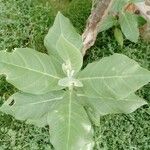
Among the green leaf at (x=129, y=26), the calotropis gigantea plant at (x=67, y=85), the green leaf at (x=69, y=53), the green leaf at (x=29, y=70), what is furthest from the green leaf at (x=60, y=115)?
the green leaf at (x=129, y=26)

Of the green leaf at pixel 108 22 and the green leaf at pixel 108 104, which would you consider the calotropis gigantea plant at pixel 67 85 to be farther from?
the green leaf at pixel 108 22

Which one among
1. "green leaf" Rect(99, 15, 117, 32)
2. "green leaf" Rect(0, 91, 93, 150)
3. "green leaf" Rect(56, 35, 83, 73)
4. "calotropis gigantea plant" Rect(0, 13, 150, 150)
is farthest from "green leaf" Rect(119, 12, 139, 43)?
"green leaf" Rect(56, 35, 83, 73)

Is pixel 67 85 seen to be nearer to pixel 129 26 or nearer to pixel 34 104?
pixel 34 104

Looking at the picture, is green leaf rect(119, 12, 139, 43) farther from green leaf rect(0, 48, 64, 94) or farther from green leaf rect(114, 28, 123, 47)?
green leaf rect(0, 48, 64, 94)

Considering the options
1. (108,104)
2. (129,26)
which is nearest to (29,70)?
(108,104)

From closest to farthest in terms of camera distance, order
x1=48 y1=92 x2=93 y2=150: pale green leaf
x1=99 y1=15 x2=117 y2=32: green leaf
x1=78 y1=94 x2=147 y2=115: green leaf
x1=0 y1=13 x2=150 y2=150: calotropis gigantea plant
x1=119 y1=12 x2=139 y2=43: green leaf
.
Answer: x1=0 y1=13 x2=150 y2=150: calotropis gigantea plant < x1=48 y1=92 x2=93 y2=150: pale green leaf < x1=78 y1=94 x2=147 y2=115: green leaf < x1=119 y1=12 x2=139 y2=43: green leaf < x1=99 y1=15 x2=117 y2=32: green leaf

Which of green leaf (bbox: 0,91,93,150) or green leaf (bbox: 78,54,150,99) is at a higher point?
green leaf (bbox: 78,54,150,99)
